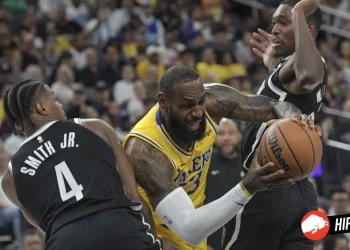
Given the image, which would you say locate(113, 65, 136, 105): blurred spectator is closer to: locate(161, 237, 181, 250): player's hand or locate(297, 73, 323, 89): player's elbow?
locate(297, 73, 323, 89): player's elbow

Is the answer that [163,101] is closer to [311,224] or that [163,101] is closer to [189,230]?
[189,230]

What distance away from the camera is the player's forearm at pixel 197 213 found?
4.32 meters

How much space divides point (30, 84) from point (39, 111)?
→ 17cm

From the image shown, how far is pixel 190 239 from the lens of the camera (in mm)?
4500

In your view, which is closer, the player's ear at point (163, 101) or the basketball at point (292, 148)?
the basketball at point (292, 148)

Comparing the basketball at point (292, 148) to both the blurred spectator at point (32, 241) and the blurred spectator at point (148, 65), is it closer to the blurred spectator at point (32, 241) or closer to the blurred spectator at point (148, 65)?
the blurred spectator at point (32, 241)

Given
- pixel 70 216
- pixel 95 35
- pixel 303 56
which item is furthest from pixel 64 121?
pixel 95 35

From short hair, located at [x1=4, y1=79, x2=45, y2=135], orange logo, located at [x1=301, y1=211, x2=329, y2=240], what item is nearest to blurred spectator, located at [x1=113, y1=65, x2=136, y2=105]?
orange logo, located at [x1=301, y1=211, x2=329, y2=240]

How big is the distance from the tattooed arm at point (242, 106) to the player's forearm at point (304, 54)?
0.26 m

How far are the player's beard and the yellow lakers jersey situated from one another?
0.18 feet

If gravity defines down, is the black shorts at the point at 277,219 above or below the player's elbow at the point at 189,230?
below

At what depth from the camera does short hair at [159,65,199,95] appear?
462cm

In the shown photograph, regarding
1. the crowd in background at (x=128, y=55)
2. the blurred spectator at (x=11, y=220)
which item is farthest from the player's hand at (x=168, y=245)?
the blurred spectator at (x=11, y=220)


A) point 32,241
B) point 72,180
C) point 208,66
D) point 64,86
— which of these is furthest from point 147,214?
point 208,66
